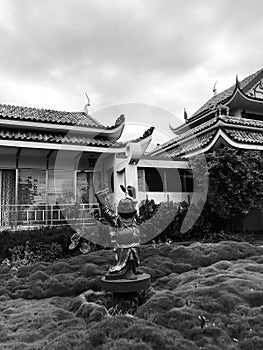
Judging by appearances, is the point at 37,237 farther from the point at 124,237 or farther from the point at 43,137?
the point at 124,237

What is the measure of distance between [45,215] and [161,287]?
5.35m

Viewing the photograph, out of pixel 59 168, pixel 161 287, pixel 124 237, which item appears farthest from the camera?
pixel 59 168

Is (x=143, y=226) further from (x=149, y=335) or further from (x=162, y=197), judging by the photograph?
(x=149, y=335)

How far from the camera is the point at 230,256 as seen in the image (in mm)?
7668

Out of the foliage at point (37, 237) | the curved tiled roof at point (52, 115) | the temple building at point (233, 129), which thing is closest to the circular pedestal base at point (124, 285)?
the foliage at point (37, 237)

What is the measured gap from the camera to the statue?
4465 millimetres

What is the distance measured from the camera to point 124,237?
452cm

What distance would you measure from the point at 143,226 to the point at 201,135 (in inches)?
273

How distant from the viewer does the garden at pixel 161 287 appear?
3.60m

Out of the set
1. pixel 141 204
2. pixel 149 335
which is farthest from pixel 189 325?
pixel 141 204

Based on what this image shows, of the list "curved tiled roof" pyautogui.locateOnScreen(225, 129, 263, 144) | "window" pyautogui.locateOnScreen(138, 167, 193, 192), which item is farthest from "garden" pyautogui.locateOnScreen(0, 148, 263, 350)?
"window" pyautogui.locateOnScreen(138, 167, 193, 192)

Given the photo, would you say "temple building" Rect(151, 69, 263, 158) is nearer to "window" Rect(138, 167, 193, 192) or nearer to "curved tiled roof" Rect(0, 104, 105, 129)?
"window" Rect(138, 167, 193, 192)

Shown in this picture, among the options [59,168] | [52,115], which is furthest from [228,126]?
[52,115]

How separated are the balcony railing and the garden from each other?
33.3 inches
